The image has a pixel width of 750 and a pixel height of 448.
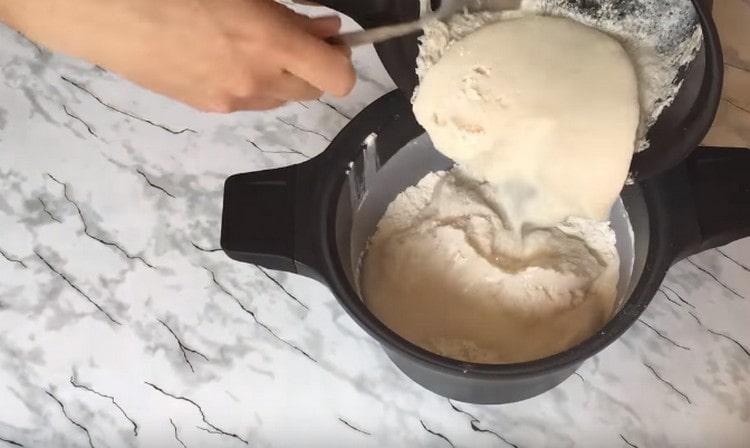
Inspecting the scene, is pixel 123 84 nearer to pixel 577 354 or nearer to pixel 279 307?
pixel 279 307

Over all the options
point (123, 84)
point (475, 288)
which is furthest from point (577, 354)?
point (123, 84)

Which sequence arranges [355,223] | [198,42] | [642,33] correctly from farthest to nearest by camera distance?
[355,223] → [642,33] → [198,42]

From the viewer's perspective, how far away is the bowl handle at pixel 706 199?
695 mm

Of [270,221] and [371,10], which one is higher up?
[371,10]

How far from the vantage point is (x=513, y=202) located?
2.50 feet

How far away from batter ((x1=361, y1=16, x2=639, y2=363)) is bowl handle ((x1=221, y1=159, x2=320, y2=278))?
0.12 metres

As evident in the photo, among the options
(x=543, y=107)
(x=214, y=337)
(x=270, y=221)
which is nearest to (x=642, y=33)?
(x=543, y=107)

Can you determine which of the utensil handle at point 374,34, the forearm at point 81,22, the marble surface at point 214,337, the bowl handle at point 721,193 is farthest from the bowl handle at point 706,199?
the forearm at point 81,22

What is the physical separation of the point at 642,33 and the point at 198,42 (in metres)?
0.37

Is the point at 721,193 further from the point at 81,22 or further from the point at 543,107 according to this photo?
the point at 81,22

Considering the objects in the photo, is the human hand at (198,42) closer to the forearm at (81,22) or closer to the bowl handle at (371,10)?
the forearm at (81,22)

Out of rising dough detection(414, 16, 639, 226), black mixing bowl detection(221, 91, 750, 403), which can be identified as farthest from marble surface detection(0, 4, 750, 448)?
rising dough detection(414, 16, 639, 226)

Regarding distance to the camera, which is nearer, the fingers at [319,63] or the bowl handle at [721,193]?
the fingers at [319,63]

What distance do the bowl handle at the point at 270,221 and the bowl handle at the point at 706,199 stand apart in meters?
0.30
